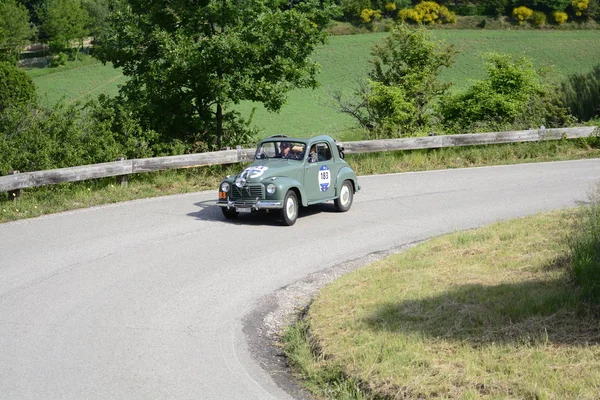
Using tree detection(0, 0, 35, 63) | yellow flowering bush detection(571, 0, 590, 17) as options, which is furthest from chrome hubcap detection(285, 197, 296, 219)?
tree detection(0, 0, 35, 63)

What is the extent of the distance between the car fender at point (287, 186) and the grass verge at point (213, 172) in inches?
157

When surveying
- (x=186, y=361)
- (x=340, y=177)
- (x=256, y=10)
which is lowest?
(x=186, y=361)

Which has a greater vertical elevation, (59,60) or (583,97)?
(59,60)

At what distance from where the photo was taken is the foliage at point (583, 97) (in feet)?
118

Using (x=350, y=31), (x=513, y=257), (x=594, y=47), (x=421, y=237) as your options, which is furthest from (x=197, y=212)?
(x=350, y=31)

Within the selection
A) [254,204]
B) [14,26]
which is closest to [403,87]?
[254,204]

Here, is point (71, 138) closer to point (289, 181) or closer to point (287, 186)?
point (289, 181)

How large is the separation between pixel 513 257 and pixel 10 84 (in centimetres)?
6152

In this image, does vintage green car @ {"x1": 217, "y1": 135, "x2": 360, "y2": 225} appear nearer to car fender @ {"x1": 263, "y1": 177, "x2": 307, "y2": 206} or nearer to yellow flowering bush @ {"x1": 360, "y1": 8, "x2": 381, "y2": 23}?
car fender @ {"x1": 263, "y1": 177, "x2": 307, "y2": 206}

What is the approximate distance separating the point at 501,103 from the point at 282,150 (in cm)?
1243

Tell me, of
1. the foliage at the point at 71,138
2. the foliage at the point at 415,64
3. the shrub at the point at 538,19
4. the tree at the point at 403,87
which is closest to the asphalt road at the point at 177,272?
the foliage at the point at 71,138

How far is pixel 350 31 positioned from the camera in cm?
9125

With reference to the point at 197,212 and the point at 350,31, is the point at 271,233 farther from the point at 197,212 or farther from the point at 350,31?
the point at 350,31

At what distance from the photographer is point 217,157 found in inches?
769
